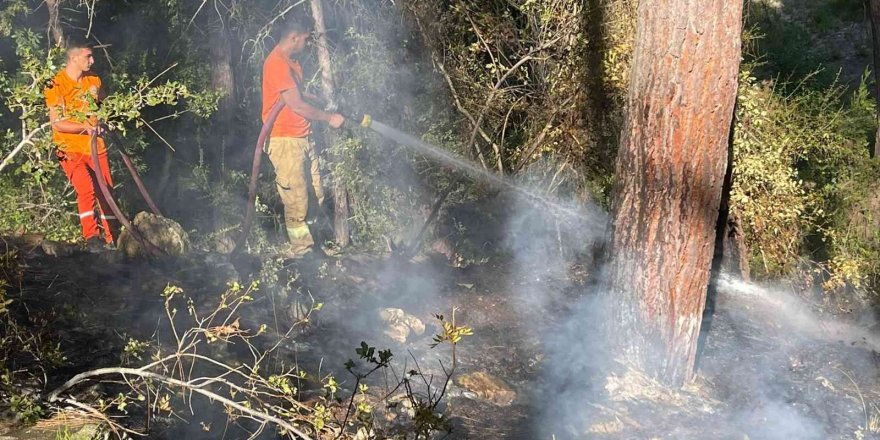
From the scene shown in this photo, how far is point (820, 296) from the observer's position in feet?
23.0

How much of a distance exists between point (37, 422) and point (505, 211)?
A: 522cm

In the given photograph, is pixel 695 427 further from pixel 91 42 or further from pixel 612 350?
pixel 91 42

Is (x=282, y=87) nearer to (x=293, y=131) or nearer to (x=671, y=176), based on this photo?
(x=293, y=131)

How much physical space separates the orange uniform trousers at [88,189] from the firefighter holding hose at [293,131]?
1.50m

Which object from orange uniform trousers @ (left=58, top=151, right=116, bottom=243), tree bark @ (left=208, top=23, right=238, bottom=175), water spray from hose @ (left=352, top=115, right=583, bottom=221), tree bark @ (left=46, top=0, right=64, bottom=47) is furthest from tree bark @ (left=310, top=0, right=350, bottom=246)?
tree bark @ (left=46, top=0, right=64, bottom=47)

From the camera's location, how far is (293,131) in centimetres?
710

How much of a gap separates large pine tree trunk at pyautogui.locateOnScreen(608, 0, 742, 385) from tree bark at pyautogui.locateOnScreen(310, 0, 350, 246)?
3.39 meters

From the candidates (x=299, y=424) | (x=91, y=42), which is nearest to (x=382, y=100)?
(x=91, y=42)

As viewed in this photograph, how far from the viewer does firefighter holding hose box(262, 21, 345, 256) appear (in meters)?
6.69

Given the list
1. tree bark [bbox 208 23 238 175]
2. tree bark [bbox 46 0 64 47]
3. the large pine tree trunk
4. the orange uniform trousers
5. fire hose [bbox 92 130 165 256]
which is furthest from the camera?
tree bark [bbox 208 23 238 175]

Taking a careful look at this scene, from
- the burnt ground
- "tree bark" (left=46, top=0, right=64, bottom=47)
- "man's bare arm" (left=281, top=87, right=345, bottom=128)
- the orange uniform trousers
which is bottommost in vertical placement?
the burnt ground

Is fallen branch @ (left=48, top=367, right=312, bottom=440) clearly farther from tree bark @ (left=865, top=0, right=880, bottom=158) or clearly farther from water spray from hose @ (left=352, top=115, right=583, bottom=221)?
tree bark @ (left=865, top=0, right=880, bottom=158)

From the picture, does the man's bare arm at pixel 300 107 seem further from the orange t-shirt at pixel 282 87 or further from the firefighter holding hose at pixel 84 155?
the firefighter holding hose at pixel 84 155

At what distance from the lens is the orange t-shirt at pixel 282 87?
6.68 m
